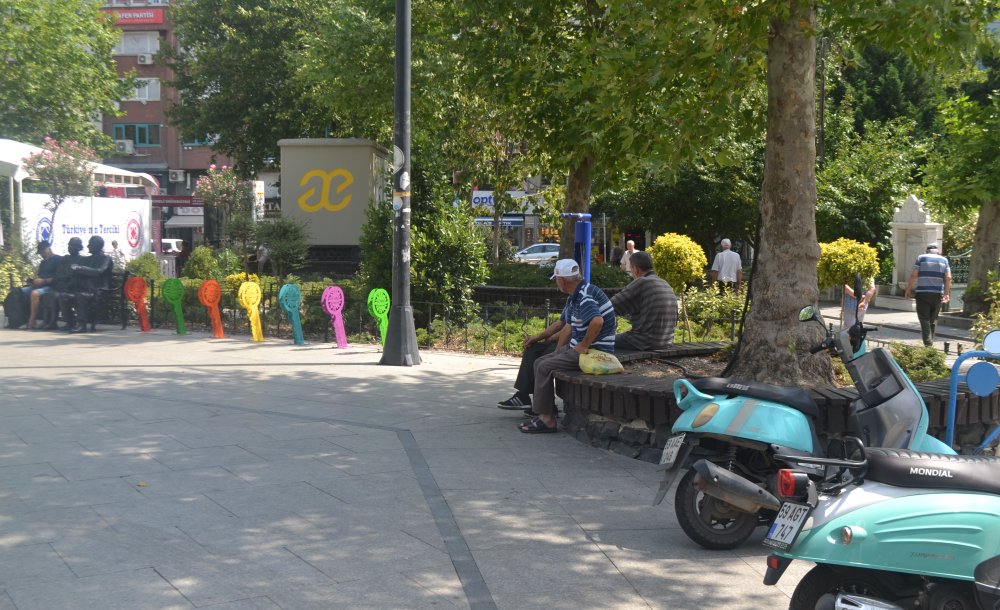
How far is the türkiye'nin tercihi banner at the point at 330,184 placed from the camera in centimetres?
2388

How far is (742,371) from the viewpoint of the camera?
25.6 feet

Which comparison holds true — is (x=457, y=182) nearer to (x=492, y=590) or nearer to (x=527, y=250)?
(x=527, y=250)

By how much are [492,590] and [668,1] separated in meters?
5.08

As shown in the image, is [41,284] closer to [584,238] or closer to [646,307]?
[584,238]

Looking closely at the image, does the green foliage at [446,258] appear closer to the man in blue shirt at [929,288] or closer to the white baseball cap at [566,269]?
the white baseball cap at [566,269]

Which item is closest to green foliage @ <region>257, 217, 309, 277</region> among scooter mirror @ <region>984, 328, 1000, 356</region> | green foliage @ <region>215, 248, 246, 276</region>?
green foliage @ <region>215, 248, 246, 276</region>

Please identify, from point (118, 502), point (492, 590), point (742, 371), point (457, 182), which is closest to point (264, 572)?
point (492, 590)

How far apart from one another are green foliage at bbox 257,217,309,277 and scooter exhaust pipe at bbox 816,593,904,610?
1789cm

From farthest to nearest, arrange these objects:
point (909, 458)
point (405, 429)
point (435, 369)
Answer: point (435, 369) → point (405, 429) → point (909, 458)

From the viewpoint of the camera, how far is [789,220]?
775 cm

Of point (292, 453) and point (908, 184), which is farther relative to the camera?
point (908, 184)

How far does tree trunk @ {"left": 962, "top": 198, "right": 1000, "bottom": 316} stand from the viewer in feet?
69.5

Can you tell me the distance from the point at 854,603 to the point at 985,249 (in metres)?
20.3

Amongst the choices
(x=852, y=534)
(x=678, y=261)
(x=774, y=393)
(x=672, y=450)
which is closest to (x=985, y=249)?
(x=678, y=261)
